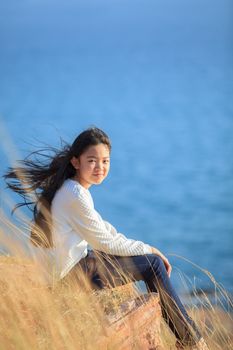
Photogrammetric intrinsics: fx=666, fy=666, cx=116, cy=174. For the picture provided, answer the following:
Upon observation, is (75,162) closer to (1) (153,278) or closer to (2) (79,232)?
(2) (79,232)

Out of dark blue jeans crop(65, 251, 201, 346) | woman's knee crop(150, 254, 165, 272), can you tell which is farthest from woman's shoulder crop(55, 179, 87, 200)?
woman's knee crop(150, 254, 165, 272)

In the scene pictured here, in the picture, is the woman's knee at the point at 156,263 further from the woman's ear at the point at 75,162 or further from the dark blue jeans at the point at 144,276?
the woman's ear at the point at 75,162

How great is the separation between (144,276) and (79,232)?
0.38 metres

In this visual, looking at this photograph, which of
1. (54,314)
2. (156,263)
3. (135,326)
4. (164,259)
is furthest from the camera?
(164,259)

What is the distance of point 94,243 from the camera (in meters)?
3.24

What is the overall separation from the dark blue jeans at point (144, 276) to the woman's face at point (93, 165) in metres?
0.38

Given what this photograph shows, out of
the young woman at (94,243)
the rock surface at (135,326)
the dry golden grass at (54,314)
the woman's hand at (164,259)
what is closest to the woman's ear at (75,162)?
the young woman at (94,243)

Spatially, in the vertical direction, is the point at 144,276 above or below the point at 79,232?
below

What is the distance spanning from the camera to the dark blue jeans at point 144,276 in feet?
10.4

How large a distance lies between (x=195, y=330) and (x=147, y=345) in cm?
27

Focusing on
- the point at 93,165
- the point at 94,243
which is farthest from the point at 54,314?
the point at 93,165

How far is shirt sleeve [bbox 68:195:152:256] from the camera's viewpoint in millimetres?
3211

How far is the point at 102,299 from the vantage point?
10.2 feet

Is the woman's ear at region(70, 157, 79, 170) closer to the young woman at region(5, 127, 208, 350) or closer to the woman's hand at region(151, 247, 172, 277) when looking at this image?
the young woman at region(5, 127, 208, 350)
